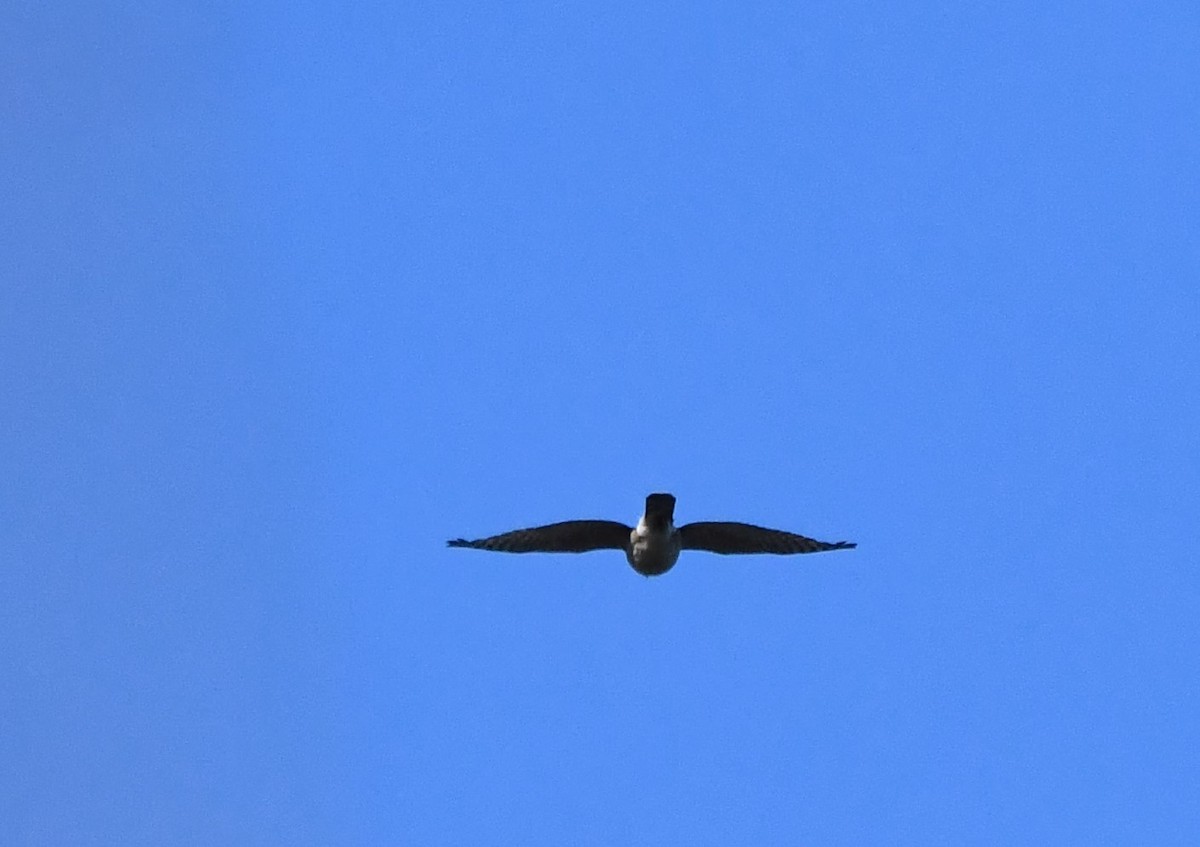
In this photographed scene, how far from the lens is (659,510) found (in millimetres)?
25062

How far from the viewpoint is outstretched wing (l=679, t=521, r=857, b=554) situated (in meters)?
26.2

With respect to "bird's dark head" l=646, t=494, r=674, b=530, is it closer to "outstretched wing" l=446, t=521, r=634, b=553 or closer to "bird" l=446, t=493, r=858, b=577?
"bird" l=446, t=493, r=858, b=577

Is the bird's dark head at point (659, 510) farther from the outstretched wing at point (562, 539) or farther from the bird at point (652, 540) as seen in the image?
the outstretched wing at point (562, 539)

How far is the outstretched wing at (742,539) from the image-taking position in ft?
85.8

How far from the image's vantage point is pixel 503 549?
2680 centimetres

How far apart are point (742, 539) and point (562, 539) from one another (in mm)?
2357

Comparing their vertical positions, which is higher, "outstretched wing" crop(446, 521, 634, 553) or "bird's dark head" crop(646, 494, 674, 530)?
"outstretched wing" crop(446, 521, 634, 553)

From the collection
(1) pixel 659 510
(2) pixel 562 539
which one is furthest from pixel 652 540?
(2) pixel 562 539

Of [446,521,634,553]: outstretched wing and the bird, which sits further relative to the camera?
[446,521,634,553]: outstretched wing

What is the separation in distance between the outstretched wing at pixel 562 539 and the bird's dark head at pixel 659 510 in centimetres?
104

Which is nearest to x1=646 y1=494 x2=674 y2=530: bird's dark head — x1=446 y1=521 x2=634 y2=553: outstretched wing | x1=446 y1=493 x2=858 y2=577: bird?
x1=446 y1=493 x2=858 y2=577: bird

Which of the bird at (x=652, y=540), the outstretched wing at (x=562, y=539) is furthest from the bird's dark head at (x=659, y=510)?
the outstretched wing at (x=562, y=539)

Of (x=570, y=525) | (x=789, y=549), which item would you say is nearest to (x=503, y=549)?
(x=570, y=525)

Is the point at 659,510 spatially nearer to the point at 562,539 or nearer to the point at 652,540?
the point at 652,540
